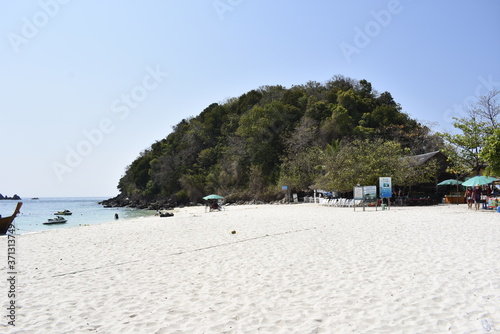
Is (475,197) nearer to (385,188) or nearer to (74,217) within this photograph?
(385,188)

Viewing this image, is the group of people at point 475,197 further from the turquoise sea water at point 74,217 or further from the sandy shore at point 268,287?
the turquoise sea water at point 74,217

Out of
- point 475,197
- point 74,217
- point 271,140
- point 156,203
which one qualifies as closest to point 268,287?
point 475,197

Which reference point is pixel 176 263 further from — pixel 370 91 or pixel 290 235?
pixel 370 91

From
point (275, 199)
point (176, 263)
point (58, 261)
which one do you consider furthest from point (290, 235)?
point (275, 199)

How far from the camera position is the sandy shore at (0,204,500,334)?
4.07 metres

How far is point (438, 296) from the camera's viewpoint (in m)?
4.79

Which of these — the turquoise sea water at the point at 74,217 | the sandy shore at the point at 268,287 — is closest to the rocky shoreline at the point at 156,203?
the turquoise sea water at the point at 74,217

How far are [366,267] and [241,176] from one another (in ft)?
156

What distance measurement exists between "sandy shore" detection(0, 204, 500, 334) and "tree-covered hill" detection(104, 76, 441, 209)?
3051cm

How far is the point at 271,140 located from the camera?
2087 inches

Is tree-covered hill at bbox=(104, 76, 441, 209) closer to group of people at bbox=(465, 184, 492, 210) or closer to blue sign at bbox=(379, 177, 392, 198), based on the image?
blue sign at bbox=(379, 177, 392, 198)

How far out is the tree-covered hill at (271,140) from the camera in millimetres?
45812

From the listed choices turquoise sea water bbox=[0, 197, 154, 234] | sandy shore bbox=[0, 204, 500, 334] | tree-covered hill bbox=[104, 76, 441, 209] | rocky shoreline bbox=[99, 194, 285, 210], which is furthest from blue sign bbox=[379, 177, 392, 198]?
turquoise sea water bbox=[0, 197, 154, 234]

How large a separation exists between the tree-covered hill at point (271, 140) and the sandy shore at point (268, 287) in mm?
30506
